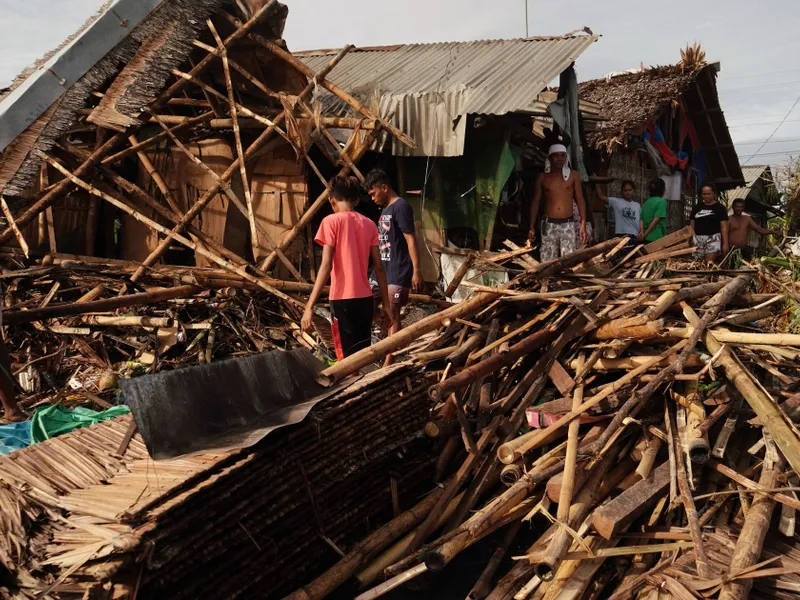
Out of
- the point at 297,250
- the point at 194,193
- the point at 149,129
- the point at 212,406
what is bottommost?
the point at 212,406

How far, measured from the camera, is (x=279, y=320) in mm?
7309

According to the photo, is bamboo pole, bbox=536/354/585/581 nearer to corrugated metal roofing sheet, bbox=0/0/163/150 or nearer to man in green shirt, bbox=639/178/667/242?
corrugated metal roofing sheet, bbox=0/0/163/150

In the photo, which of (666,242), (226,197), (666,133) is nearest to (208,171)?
(226,197)

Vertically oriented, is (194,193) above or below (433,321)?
above

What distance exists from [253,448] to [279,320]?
166 inches

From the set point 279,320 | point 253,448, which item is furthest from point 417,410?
point 279,320

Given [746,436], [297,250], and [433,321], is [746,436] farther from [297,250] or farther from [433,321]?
[297,250]

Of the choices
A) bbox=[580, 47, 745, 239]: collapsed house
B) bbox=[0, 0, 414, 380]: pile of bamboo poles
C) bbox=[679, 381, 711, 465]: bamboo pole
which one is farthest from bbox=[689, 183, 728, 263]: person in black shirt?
bbox=[679, 381, 711, 465]: bamboo pole

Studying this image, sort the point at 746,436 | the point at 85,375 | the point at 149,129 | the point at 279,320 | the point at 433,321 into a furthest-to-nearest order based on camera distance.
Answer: the point at 149,129
the point at 279,320
the point at 85,375
the point at 433,321
the point at 746,436

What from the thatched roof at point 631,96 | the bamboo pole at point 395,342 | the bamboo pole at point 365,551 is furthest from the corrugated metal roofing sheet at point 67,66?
the thatched roof at point 631,96

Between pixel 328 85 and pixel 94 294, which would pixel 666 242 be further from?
pixel 94 294

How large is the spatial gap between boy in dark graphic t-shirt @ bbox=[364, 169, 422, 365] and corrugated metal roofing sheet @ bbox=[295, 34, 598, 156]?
2.25 m

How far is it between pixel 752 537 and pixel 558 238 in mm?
5554

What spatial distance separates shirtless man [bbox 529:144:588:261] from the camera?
27.2ft
